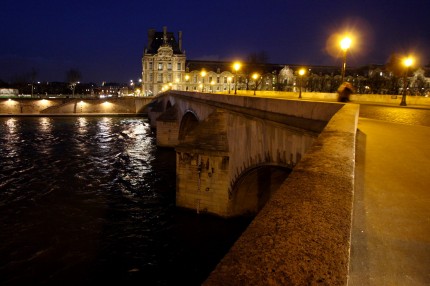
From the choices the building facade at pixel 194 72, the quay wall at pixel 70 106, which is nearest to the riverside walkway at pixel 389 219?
the quay wall at pixel 70 106

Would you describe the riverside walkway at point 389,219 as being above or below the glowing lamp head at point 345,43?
below

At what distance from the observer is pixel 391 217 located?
4027mm

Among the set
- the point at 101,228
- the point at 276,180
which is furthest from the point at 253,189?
the point at 101,228

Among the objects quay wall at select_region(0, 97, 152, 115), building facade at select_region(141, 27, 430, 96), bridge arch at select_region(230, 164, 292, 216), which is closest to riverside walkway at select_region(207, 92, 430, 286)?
bridge arch at select_region(230, 164, 292, 216)

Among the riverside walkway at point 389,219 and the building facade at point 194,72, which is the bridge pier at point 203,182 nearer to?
the riverside walkway at point 389,219

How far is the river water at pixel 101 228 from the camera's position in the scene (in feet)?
42.6

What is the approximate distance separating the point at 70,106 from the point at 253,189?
71.3 metres

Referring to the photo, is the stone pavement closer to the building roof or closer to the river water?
the river water

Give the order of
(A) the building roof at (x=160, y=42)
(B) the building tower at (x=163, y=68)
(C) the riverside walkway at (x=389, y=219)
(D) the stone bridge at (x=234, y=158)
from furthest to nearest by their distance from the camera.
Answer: (A) the building roof at (x=160, y=42) → (B) the building tower at (x=163, y=68) → (D) the stone bridge at (x=234, y=158) → (C) the riverside walkway at (x=389, y=219)

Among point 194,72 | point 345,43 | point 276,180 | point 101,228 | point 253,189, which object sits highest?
point 194,72

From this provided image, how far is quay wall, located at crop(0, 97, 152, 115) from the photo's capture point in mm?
76250

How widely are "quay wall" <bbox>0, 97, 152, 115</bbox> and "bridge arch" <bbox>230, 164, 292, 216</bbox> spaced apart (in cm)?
6755

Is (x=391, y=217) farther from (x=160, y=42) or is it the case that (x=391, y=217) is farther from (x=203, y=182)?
(x=160, y=42)

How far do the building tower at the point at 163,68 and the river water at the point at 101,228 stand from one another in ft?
243
